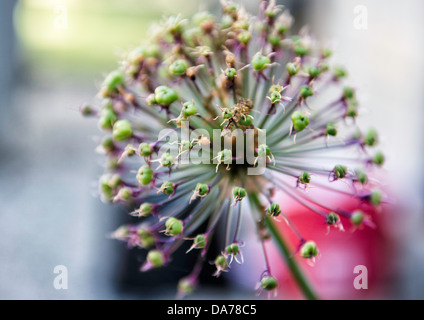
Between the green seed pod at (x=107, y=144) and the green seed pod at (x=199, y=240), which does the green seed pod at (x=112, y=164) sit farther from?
the green seed pod at (x=199, y=240)

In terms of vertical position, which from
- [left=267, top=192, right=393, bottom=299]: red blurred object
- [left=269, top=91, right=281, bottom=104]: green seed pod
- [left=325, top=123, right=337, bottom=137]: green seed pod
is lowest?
[left=267, top=192, right=393, bottom=299]: red blurred object

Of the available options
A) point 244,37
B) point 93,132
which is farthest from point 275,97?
point 93,132

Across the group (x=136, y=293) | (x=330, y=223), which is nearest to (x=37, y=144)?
(x=136, y=293)

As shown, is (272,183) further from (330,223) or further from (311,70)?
(311,70)

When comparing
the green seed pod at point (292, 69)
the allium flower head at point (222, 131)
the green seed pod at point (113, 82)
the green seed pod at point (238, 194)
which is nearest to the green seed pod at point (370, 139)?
the allium flower head at point (222, 131)

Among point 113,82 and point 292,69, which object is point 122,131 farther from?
point 292,69

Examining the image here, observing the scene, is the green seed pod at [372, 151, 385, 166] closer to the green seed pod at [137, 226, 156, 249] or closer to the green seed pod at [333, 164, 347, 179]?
the green seed pod at [333, 164, 347, 179]
